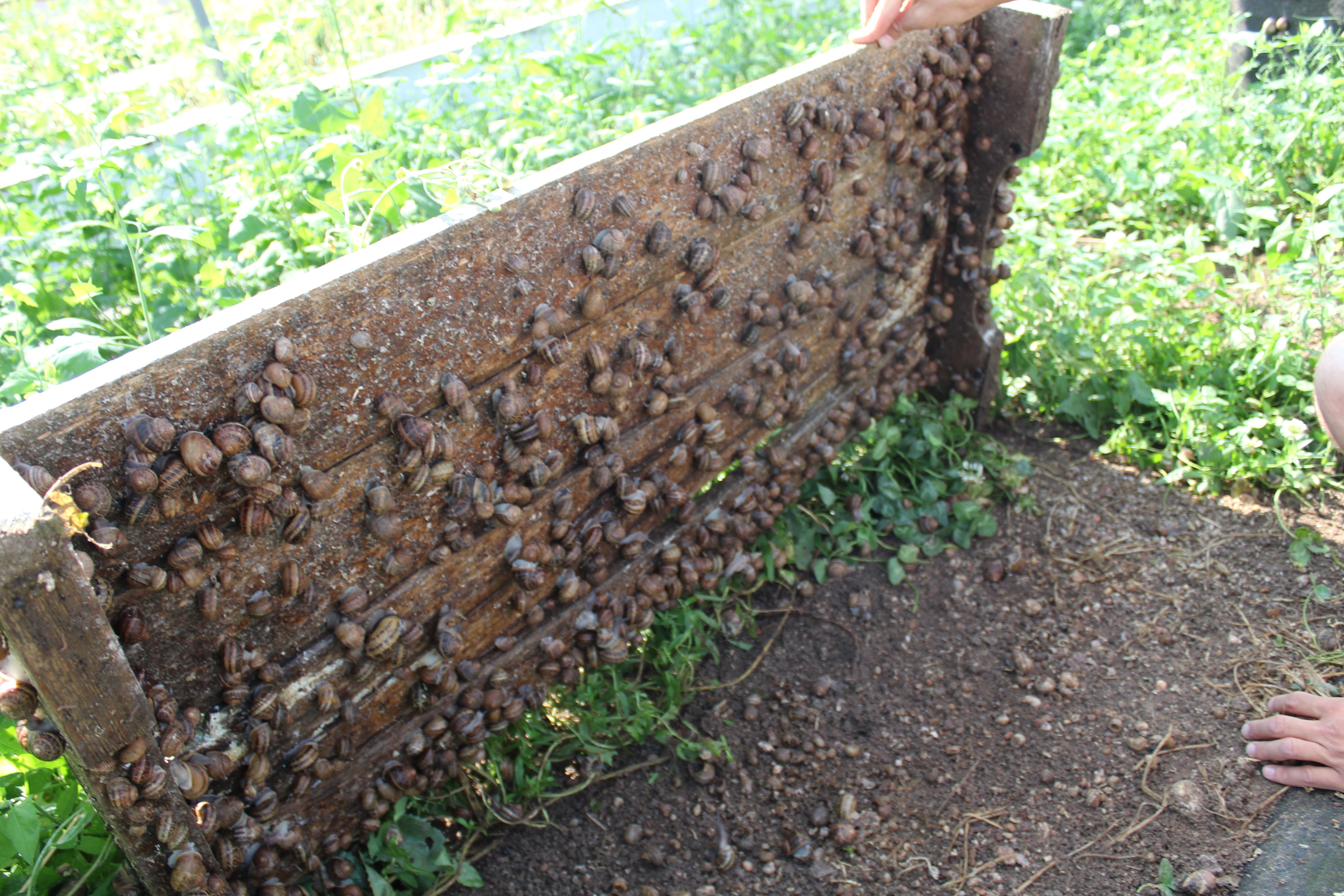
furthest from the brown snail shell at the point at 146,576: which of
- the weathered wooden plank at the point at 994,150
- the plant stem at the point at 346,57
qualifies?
the weathered wooden plank at the point at 994,150

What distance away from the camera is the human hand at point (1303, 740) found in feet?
6.85

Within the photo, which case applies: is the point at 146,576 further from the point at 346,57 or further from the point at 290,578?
the point at 346,57

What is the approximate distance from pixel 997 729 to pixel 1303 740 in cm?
68

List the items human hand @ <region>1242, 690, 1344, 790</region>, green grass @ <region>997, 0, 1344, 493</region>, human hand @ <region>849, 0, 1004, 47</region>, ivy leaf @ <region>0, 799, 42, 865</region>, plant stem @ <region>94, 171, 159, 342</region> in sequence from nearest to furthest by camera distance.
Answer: ivy leaf @ <region>0, 799, 42, 865</region>, human hand @ <region>1242, 690, 1344, 790</region>, plant stem @ <region>94, 171, 159, 342</region>, human hand @ <region>849, 0, 1004, 47</region>, green grass @ <region>997, 0, 1344, 493</region>

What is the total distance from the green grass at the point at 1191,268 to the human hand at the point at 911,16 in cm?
116

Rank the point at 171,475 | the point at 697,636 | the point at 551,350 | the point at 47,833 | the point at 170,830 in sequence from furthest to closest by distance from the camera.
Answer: the point at 697,636 < the point at 551,350 < the point at 47,833 < the point at 170,830 < the point at 171,475

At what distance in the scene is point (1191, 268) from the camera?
11.0 ft

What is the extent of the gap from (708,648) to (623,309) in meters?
1.06

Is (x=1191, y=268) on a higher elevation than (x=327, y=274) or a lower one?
lower

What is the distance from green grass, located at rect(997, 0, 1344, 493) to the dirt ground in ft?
0.85

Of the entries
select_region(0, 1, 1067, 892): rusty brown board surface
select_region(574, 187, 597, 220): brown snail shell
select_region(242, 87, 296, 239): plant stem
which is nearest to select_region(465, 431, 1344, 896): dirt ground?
select_region(0, 1, 1067, 892): rusty brown board surface

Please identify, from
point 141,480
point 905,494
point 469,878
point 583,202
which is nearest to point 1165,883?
point 905,494

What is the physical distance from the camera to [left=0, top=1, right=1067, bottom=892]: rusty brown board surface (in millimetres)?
1588

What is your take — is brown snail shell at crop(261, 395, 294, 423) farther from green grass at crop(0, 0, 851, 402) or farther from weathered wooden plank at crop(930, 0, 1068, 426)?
weathered wooden plank at crop(930, 0, 1068, 426)
